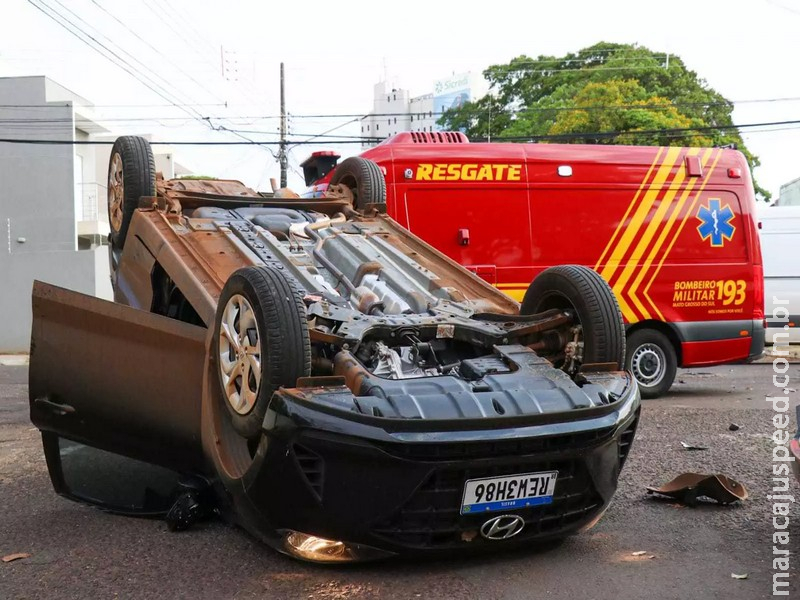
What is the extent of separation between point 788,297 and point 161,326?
12.3 metres

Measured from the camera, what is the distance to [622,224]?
9492 mm

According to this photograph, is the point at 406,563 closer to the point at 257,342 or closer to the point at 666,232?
the point at 257,342

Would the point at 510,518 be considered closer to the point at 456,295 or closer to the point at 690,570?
the point at 690,570

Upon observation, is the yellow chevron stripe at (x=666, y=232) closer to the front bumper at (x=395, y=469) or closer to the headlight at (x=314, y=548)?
the front bumper at (x=395, y=469)

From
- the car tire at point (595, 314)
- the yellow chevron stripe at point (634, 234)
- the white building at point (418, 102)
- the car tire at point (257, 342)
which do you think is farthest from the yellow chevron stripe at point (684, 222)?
the white building at point (418, 102)

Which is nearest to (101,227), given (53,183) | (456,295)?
(53,183)

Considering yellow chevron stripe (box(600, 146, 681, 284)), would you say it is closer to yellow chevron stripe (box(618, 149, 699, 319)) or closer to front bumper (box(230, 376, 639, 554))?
yellow chevron stripe (box(618, 149, 699, 319))

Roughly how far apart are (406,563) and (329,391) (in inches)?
35.5

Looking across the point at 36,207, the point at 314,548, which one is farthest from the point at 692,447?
the point at 36,207

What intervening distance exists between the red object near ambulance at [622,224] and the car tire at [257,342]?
5.19 metres

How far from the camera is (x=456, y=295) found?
4938mm

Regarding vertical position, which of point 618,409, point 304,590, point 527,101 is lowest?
point 304,590

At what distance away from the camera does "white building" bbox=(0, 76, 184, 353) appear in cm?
2069

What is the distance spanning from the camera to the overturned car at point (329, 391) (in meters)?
3.30
